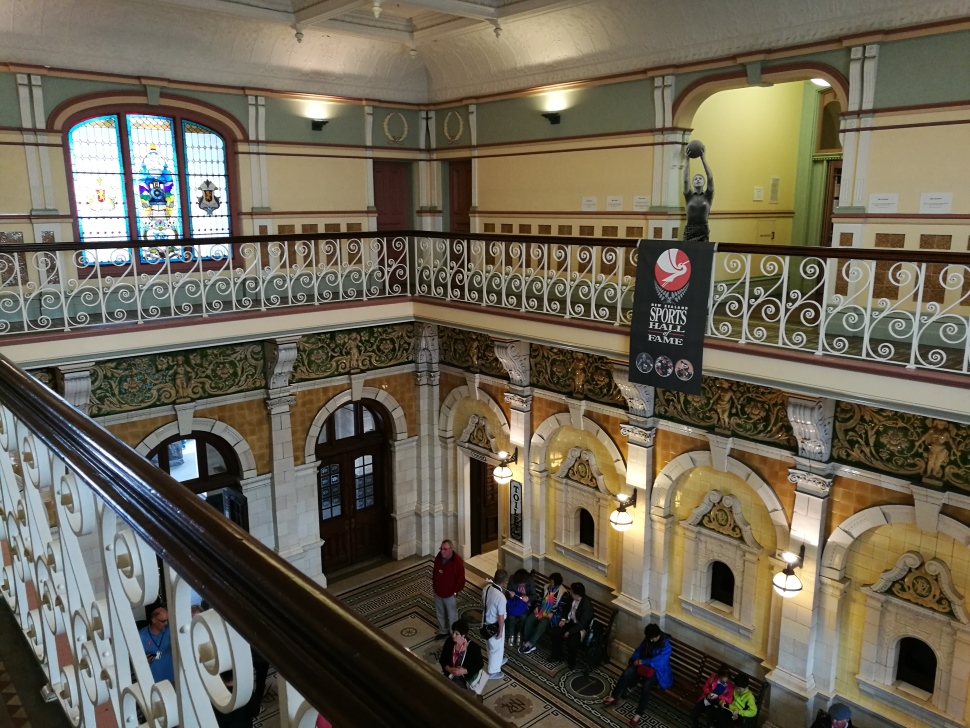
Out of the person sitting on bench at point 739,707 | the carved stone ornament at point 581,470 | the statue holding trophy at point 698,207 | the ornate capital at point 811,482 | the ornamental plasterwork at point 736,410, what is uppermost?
the statue holding trophy at point 698,207

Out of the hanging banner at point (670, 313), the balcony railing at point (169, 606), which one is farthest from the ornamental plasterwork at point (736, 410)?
the balcony railing at point (169, 606)

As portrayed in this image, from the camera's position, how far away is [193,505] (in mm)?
1055

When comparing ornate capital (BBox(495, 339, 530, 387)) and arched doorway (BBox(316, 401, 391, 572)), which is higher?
ornate capital (BBox(495, 339, 530, 387))

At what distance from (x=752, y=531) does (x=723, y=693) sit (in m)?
1.72

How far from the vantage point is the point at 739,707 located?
7.81 m

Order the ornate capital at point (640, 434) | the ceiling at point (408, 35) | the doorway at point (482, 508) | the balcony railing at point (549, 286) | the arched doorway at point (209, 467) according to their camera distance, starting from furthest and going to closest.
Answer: the doorway at point (482, 508) → the arched doorway at point (209, 467) → the ornate capital at point (640, 434) → the ceiling at point (408, 35) → the balcony railing at point (549, 286)

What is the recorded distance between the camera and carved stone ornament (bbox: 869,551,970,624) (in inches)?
273

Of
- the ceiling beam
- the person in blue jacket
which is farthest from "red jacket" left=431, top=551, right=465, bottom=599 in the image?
the ceiling beam

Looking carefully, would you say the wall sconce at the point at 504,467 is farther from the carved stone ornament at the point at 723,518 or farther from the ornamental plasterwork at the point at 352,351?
the carved stone ornament at the point at 723,518

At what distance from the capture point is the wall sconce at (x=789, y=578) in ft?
25.2

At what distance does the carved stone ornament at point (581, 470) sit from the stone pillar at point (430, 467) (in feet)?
8.54

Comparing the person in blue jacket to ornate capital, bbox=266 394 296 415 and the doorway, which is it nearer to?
the doorway

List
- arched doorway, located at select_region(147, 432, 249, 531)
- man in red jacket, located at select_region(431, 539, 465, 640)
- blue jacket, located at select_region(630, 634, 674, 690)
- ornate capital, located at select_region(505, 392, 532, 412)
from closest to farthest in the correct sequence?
blue jacket, located at select_region(630, 634, 674, 690), man in red jacket, located at select_region(431, 539, 465, 640), arched doorway, located at select_region(147, 432, 249, 531), ornate capital, located at select_region(505, 392, 532, 412)

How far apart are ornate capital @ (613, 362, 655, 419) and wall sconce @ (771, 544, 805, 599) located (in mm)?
2204
